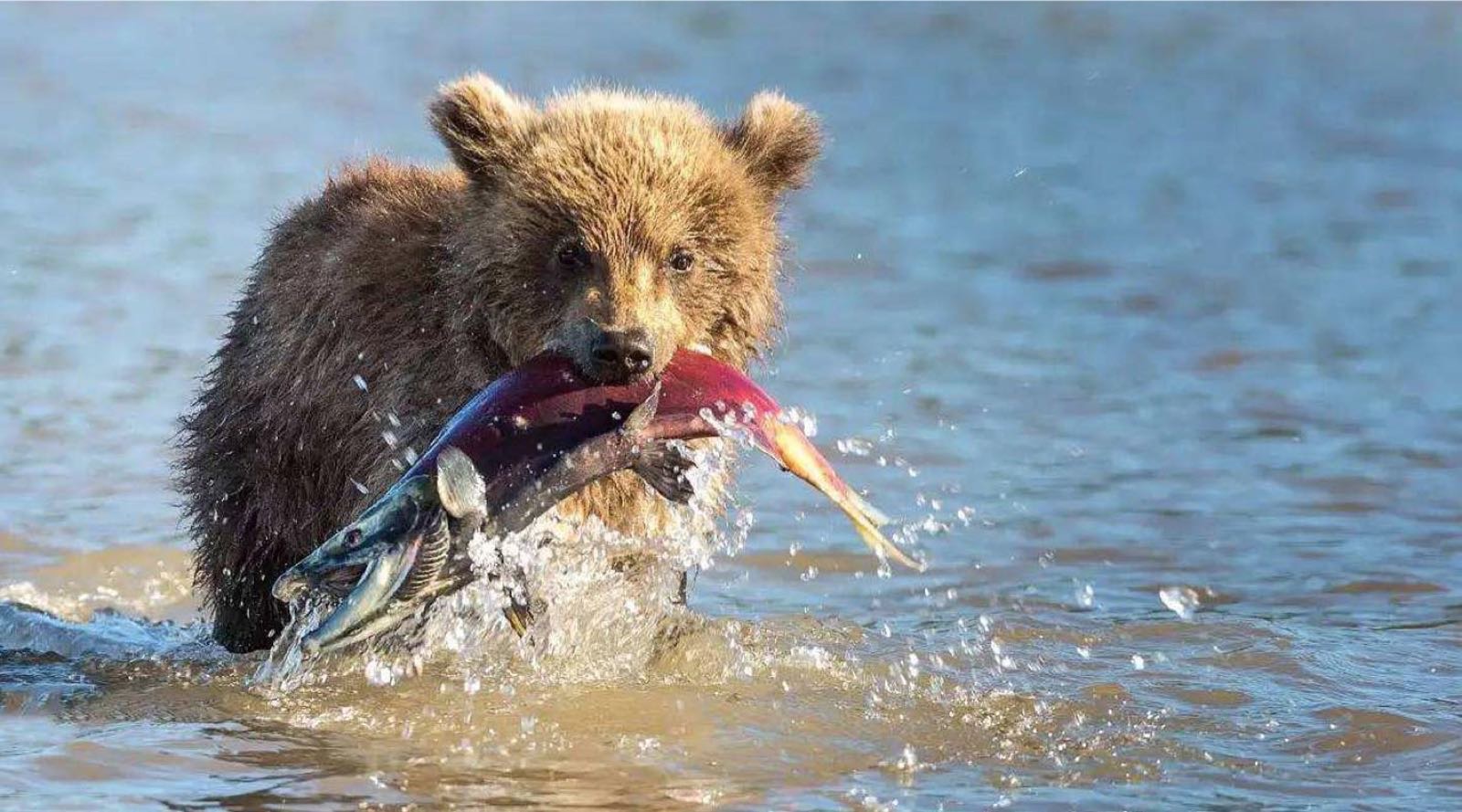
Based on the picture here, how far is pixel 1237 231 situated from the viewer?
14438 millimetres

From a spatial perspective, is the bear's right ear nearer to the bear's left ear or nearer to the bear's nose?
the bear's left ear

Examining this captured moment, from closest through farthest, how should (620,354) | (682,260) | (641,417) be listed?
(641,417)
(620,354)
(682,260)

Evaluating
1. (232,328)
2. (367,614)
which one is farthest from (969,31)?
(367,614)

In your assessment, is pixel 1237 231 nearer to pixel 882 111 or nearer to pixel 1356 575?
pixel 882 111

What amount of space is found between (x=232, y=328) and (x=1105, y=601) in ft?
10.3

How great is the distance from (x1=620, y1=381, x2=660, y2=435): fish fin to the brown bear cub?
23cm

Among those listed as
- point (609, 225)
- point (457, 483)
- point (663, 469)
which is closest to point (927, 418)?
point (609, 225)

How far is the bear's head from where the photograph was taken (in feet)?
20.3

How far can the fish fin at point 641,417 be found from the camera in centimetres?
558

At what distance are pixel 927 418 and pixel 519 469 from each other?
5.03m

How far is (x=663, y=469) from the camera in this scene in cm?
560

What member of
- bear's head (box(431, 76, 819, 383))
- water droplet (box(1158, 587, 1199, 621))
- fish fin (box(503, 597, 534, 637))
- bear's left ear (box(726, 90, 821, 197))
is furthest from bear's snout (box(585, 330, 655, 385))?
water droplet (box(1158, 587, 1199, 621))

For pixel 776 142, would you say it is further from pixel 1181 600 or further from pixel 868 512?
pixel 1181 600

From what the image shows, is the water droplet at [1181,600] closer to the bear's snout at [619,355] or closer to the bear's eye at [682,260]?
the bear's eye at [682,260]
